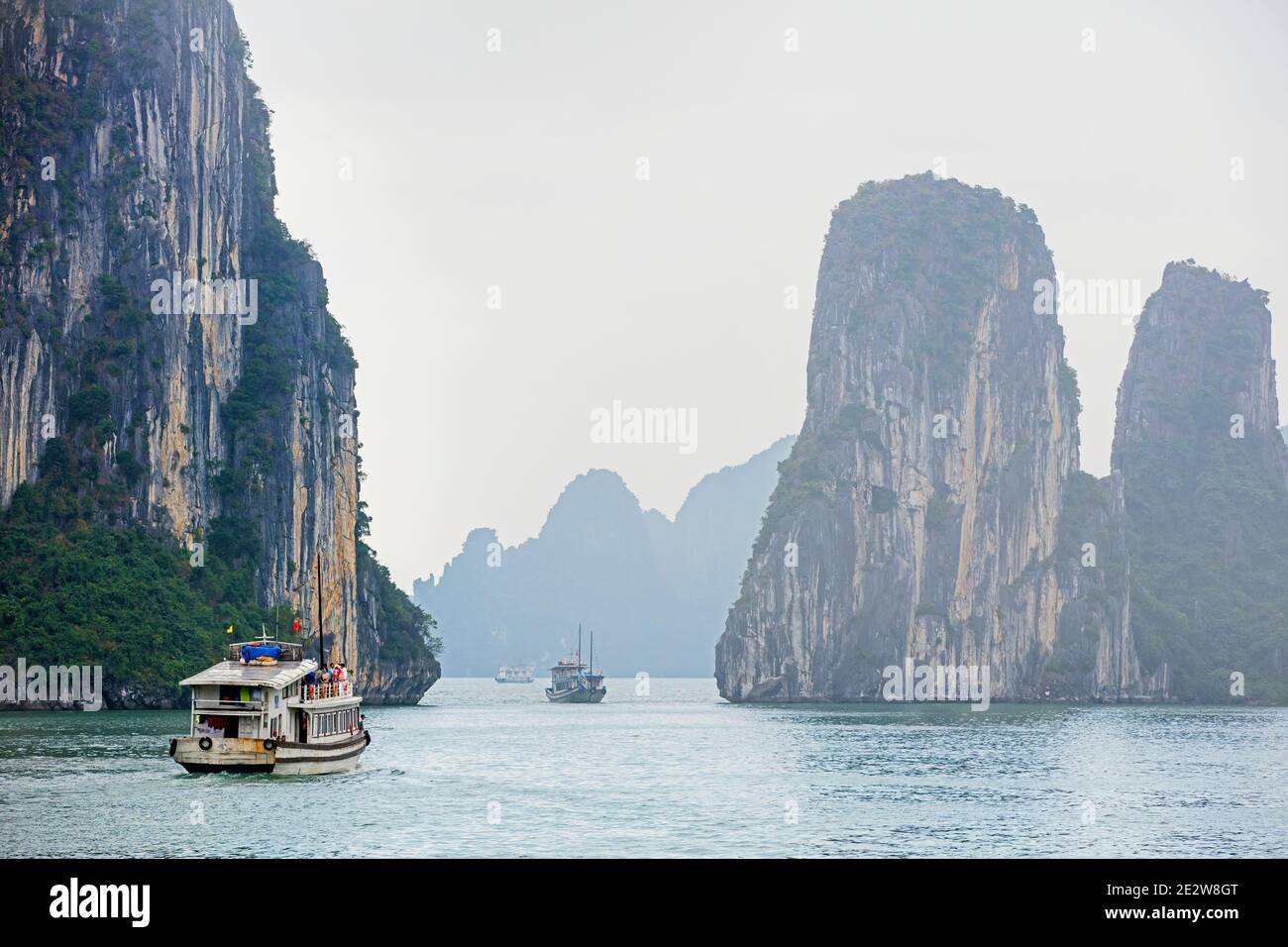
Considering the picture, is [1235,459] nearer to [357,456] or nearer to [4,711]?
[357,456]

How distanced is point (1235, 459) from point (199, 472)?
130045 mm

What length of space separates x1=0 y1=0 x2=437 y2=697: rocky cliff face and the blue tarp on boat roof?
52.6 m

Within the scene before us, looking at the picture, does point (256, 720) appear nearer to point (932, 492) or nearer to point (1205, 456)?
point (932, 492)

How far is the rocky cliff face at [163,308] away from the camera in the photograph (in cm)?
10250

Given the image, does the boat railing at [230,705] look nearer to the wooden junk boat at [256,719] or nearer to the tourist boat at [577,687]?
the wooden junk boat at [256,719]

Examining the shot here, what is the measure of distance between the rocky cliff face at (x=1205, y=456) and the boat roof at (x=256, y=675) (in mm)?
143715

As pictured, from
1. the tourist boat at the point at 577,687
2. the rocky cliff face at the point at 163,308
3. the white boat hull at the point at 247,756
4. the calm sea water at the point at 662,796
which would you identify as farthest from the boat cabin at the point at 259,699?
the tourist boat at the point at 577,687

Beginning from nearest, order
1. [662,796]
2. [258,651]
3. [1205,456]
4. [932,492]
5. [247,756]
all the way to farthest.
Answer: [662,796], [247,756], [258,651], [932,492], [1205,456]

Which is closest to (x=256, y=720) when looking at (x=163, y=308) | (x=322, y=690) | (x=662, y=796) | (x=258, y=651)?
(x=258, y=651)

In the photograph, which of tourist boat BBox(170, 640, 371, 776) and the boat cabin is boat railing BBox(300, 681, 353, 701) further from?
tourist boat BBox(170, 640, 371, 776)

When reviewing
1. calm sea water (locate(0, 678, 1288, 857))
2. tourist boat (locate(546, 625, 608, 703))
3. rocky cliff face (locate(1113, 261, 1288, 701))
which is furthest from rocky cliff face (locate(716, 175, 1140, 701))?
calm sea water (locate(0, 678, 1288, 857))

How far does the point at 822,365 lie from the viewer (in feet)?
528

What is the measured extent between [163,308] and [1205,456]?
427 feet

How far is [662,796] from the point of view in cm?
4697
